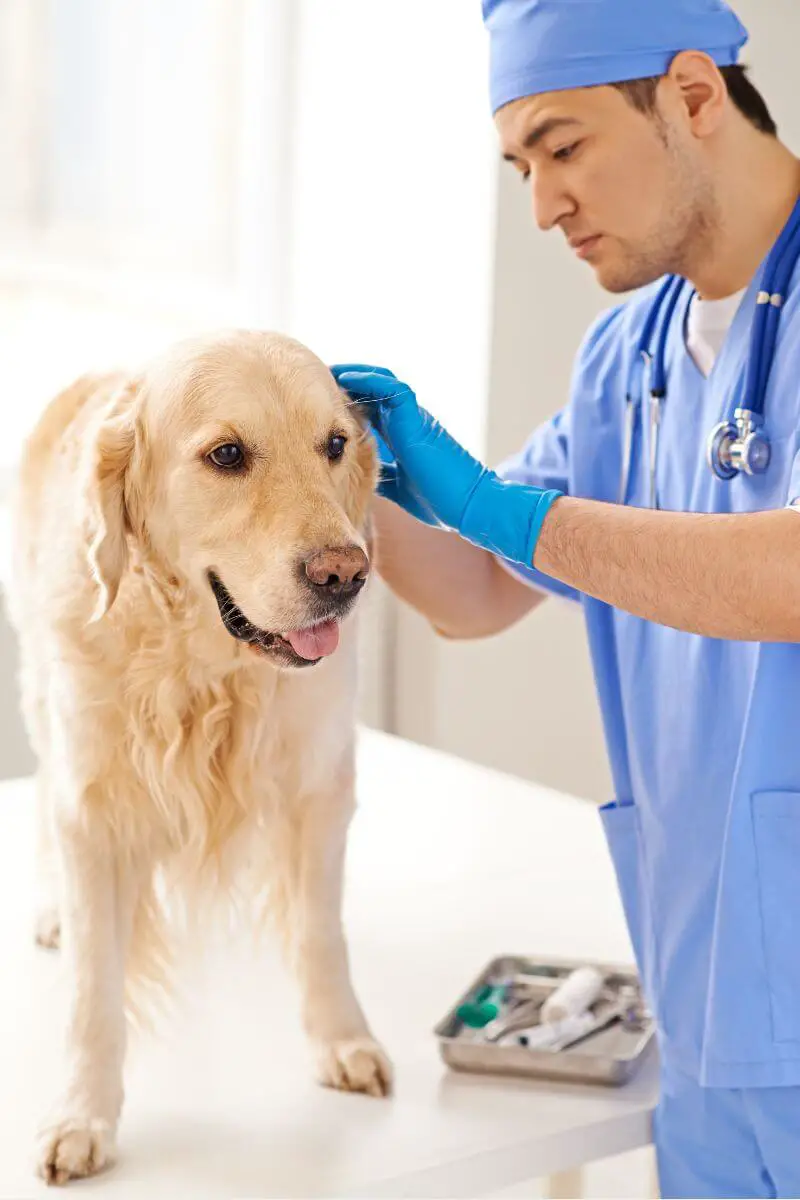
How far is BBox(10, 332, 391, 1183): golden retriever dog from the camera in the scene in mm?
1153

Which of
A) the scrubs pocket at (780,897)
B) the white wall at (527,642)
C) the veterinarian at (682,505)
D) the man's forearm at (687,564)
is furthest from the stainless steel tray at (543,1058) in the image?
the white wall at (527,642)

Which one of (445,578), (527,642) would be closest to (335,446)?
(445,578)

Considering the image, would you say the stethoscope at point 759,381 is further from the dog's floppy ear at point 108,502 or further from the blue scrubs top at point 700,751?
the dog's floppy ear at point 108,502

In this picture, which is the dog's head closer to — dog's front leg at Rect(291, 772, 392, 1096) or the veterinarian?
the veterinarian

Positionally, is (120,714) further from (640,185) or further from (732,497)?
(640,185)

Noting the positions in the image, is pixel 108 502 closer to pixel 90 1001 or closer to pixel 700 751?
pixel 90 1001

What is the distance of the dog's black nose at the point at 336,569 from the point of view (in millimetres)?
1104

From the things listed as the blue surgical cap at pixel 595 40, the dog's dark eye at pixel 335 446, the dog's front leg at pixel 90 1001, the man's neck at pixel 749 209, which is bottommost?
the dog's front leg at pixel 90 1001

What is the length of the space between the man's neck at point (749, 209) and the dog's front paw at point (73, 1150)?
1062 mm

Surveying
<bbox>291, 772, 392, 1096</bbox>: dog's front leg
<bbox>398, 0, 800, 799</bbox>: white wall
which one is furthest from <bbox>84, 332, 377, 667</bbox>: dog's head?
<bbox>398, 0, 800, 799</bbox>: white wall

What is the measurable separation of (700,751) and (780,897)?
0.18m

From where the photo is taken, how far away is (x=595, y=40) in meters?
1.37

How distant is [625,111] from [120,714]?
818 mm

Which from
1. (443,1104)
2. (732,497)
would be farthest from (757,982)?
(732,497)
